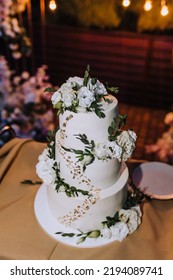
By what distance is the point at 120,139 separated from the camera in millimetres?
1556

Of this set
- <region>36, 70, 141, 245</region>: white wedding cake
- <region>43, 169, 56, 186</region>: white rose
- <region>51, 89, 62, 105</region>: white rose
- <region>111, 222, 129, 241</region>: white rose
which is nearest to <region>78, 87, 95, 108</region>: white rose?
<region>36, 70, 141, 245</region>: white wedding cake

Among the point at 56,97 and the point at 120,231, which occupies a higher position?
the point at 56,97

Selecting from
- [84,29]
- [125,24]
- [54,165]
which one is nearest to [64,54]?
[84,29]

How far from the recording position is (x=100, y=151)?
1.51 m

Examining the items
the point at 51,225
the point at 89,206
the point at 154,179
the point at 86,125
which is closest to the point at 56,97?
the point at 86,125

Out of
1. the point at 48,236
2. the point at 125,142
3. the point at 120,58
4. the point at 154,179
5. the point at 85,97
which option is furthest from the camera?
the point at 120,58

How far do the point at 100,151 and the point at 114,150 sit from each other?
7 centimetres

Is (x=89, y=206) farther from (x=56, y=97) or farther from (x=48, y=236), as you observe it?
(x=56, y=97)

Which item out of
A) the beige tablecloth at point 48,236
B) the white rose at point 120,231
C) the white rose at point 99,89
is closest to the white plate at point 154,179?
the beige tablecloth at point 48,236

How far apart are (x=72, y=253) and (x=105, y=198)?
1.02ft

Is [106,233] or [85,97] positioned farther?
[106,233]

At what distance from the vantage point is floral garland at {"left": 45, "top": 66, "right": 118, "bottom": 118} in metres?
1.46

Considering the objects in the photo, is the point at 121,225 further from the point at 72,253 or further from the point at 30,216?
the point at 30,216

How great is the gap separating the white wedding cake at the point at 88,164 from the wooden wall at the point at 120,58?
3175 mm
